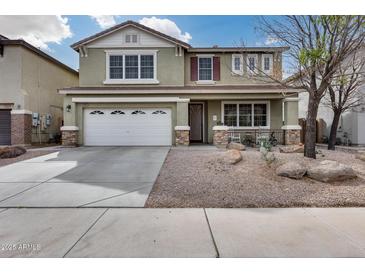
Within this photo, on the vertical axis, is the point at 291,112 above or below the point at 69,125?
above

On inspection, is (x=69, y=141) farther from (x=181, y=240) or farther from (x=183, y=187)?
(x=181, y=240)

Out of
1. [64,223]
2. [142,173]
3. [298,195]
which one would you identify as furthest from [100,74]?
[298,195]

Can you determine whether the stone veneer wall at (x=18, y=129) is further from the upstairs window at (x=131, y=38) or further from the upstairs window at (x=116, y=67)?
the upstairs window at (x=131, y=38)

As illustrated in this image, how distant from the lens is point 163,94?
12695 millimetres

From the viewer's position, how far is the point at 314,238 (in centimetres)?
342

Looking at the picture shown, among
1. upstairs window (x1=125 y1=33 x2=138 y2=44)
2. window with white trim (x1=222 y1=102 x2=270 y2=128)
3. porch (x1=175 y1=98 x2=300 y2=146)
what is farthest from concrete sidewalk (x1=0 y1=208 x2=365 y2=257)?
upstairs window (x1=125 y1=33 x2=138 y2=44)

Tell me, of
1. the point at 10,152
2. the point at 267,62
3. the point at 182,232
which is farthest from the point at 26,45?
the point at 182,232

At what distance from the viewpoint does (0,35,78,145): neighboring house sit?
13.5 meters

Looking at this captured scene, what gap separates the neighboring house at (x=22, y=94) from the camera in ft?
44.4

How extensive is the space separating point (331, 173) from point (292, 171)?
938 mm

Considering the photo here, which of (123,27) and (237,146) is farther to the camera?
(123,27)

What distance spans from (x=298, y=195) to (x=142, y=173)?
4.30 m

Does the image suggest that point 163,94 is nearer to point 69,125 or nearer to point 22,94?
point 69,125
